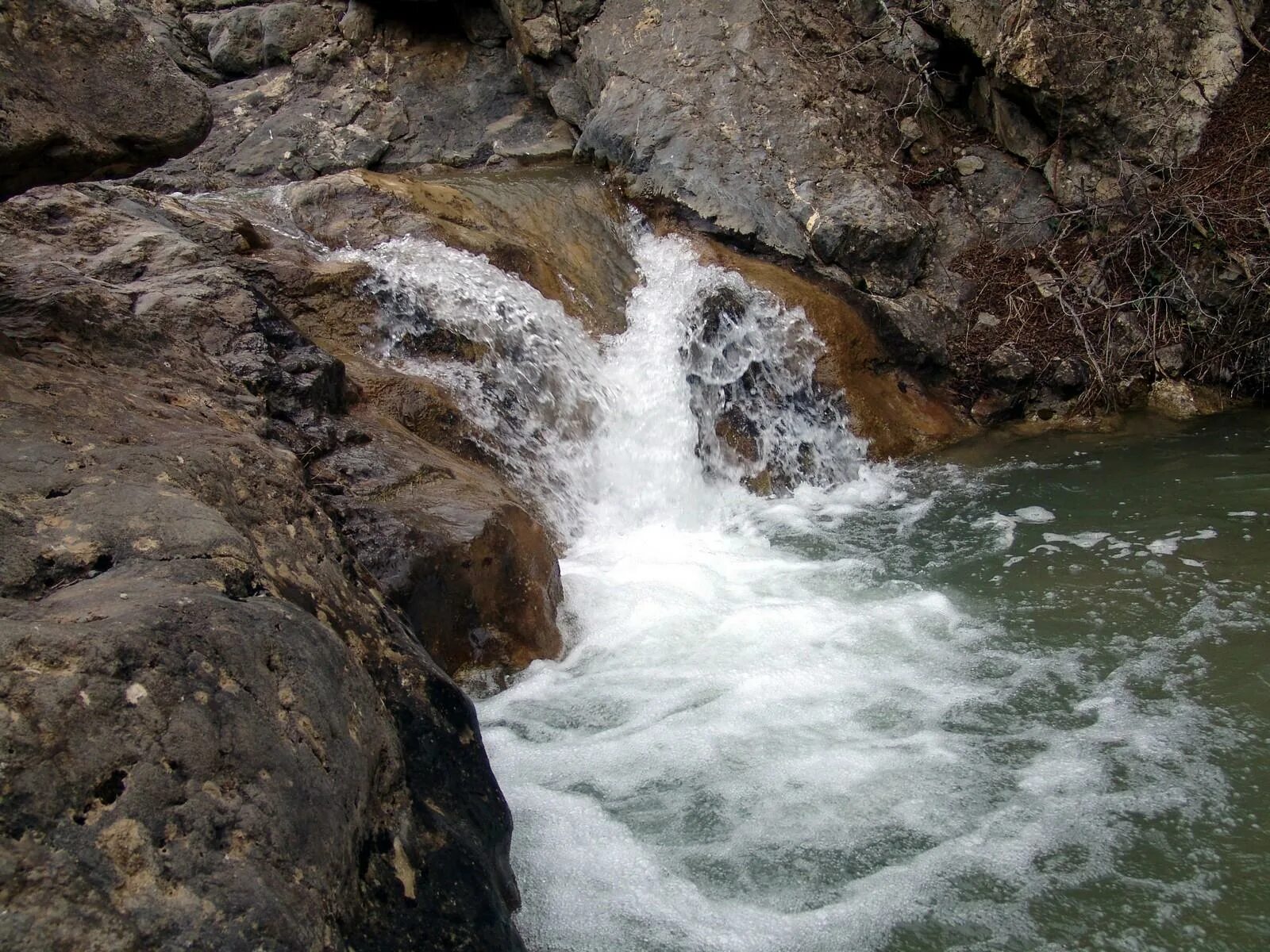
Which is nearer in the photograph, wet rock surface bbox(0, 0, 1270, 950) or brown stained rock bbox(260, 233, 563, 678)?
wet rock surface bbox(0, 0, 1270, 950)

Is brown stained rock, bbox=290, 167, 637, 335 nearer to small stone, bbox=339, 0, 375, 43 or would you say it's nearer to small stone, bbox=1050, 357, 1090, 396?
small stone, bbox=339, 0, 375, 43

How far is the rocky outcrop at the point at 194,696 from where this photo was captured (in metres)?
1.65

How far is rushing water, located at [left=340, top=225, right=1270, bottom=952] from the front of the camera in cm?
275

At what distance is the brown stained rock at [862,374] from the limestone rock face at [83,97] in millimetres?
4229

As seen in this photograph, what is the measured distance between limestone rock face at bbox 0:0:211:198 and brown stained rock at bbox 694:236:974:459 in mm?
4229

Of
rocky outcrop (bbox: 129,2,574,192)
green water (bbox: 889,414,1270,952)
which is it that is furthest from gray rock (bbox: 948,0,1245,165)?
rocky outcrop (bbox: 129,2,574,192)

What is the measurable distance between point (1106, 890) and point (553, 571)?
245 cm

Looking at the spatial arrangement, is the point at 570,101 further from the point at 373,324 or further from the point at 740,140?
the point at 373,324

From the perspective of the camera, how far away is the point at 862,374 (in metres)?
6.67

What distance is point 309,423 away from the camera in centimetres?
418

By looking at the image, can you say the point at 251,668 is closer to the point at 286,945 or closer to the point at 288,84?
the point at 286,945

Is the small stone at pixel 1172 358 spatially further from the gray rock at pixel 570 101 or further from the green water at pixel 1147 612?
the gray rock at pixel 570 101

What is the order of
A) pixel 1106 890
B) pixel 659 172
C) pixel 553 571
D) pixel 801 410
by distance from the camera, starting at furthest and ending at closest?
pixel 659 172 < pixel 801 410 < pixel 553 571 < pixel 1106 890

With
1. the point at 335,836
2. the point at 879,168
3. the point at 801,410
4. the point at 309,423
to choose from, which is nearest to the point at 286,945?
the point at 335,836
